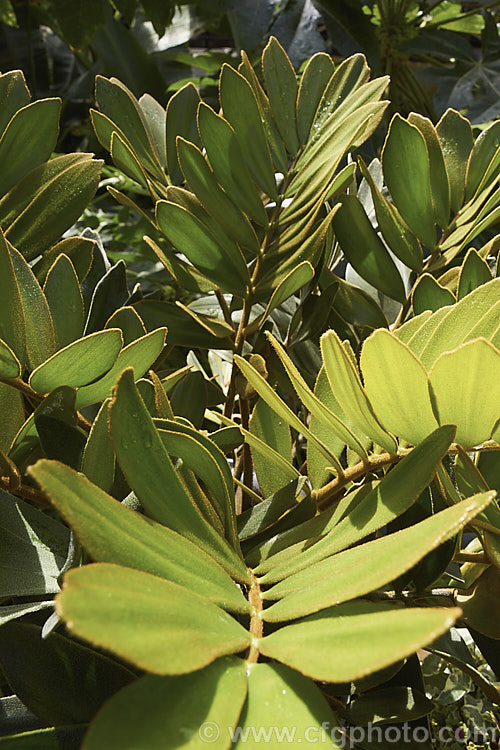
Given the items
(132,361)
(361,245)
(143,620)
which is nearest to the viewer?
(143,620)

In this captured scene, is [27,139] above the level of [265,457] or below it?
above

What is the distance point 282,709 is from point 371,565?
0.12 feet

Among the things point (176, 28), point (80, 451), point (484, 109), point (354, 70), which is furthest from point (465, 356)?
point (176, 28)

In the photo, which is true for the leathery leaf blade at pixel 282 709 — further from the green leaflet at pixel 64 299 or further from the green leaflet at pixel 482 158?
the green leaflet at pixel 482 158

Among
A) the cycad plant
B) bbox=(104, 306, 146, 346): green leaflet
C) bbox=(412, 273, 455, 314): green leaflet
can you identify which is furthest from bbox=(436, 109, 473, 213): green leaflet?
bbox=(104, 306, 146, 346): green leaflet

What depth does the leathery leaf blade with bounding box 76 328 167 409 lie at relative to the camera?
222 millimetres

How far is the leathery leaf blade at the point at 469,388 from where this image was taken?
6.4 inches

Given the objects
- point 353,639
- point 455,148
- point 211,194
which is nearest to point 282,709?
point 353,639

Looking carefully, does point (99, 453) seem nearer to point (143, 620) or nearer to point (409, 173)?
point (143, 620)

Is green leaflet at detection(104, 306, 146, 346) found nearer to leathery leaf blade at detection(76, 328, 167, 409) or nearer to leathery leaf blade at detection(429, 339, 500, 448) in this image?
leathery leaf blade at detection(76, 328, 167, 409)

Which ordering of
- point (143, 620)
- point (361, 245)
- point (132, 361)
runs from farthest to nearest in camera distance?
point (361, 245)
point (132, 361)
point (143, 620)

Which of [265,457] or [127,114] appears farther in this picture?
[127,114]

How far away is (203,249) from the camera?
32 cm

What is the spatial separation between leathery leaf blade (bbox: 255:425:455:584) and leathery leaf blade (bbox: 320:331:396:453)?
0.06ft
